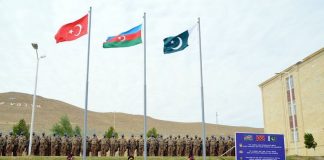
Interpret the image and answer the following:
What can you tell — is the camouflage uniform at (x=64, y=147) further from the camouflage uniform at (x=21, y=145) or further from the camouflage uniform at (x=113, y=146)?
the camouflage uniform at (x=113, y=146)

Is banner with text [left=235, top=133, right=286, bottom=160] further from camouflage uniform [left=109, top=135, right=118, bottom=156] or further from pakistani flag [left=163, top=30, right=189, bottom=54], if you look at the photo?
camouflage uniform [left=109, top=135, right=118, bottom=156]

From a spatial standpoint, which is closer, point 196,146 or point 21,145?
point 21,145

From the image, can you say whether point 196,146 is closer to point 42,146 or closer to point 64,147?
point 64,147

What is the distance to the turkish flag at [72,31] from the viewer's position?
19891 millimetres

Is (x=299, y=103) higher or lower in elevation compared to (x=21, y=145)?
higher

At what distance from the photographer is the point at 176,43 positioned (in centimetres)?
2069

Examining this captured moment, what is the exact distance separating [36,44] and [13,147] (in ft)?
22.4

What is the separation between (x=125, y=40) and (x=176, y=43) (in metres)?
2.55

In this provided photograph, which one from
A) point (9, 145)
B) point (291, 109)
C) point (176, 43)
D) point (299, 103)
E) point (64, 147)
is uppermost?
point (176, 43)

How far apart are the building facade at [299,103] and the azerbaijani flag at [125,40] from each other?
60.1 feet

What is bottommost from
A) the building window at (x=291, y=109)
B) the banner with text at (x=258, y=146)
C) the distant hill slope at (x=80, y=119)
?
the banner with text at (x=258, y=146)

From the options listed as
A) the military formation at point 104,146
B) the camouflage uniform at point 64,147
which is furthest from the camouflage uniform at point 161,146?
the camouflage uniform at point 64,147

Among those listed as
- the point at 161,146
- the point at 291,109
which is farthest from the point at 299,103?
the point at 161,146

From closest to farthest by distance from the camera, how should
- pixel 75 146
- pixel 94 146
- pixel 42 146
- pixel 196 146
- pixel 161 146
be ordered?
pixel 42 146 < pixel 75 146 < pixel 94 146 < pixel 161 146 < pixel 196 146
